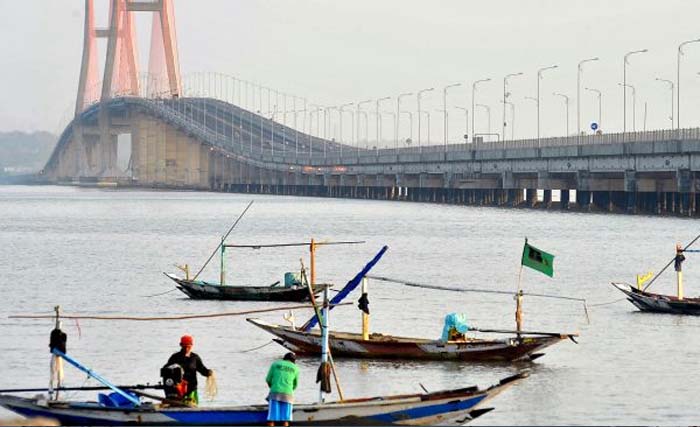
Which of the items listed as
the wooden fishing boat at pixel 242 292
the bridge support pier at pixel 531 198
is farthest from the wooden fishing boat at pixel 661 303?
the bridge support pier at pixel 531 198

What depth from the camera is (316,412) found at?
94.6 ft

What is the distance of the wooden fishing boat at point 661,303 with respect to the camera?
169 ft

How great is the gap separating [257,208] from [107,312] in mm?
126004

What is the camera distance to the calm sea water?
124 ft

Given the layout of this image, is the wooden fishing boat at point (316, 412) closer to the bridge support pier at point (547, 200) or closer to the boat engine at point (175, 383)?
the boat engine at point (175, 383)

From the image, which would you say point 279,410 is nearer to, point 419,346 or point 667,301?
point 419,346

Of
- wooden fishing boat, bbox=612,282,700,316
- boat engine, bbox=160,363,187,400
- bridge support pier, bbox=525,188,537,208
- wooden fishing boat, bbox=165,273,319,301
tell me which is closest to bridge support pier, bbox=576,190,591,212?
bridge support pier, bbox=525,188,537,208

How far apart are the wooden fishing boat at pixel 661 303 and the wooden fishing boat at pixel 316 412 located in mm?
23326

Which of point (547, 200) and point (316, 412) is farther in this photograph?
point (547, 200)

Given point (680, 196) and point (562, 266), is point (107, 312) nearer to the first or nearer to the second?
point (562, 266)

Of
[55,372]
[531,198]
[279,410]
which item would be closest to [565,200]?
[531,198]

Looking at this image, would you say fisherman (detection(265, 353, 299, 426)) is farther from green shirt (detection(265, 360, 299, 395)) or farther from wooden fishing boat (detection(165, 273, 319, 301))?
wooden fishing boat (detection(165, 273, 319, 301))

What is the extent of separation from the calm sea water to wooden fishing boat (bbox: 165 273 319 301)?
39 cm

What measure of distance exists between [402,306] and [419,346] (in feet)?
59.1
